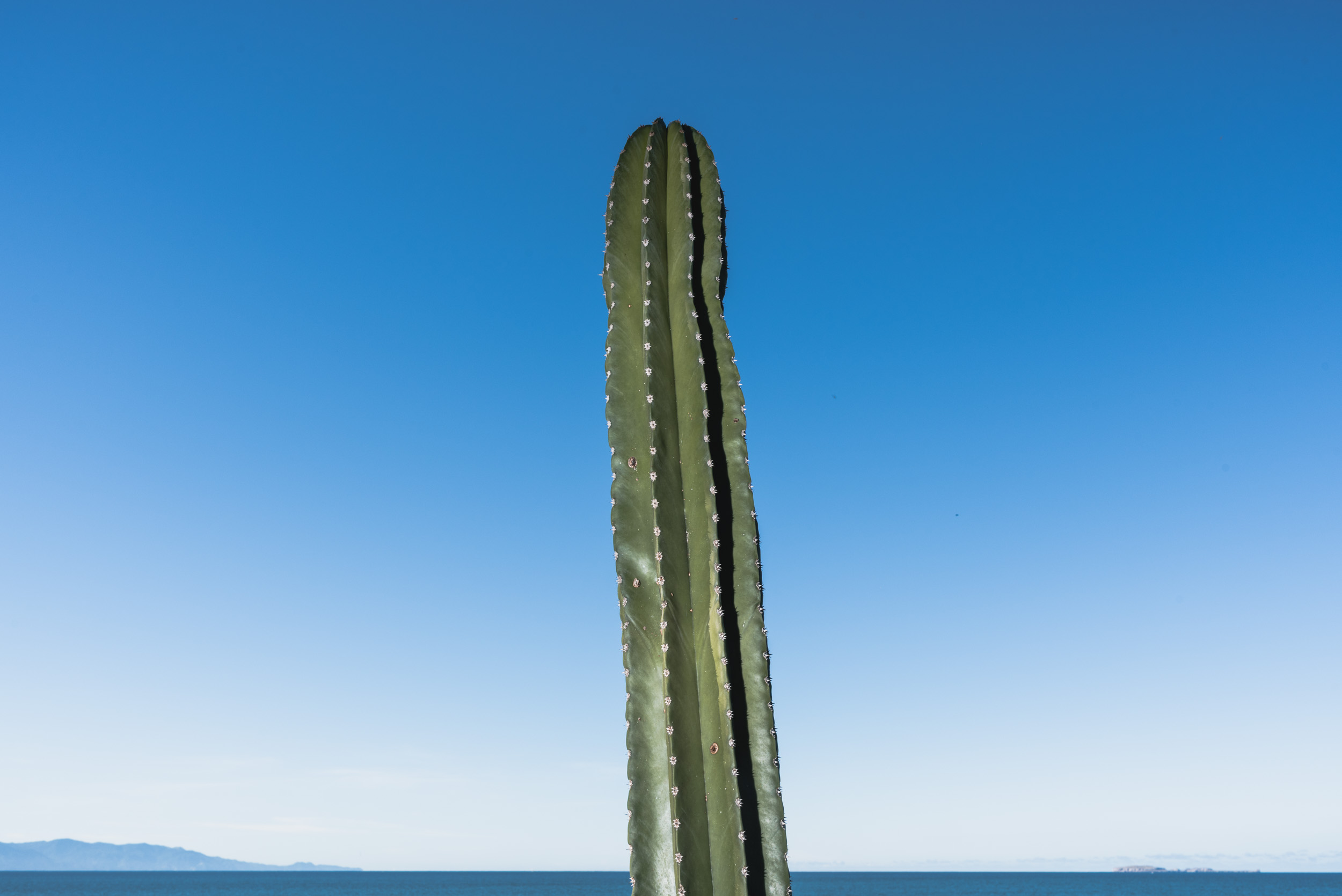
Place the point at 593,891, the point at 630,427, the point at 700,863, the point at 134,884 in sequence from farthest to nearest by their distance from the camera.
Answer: the point at 134,884, the point at 593,891, the point at 630,427, the point at 700,863

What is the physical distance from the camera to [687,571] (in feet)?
9.13

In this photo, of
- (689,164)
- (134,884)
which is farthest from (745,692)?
(134,884)

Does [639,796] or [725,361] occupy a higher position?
[725,361]

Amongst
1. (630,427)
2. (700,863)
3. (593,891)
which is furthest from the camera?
(593,891)

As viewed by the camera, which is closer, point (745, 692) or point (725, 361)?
point (745, 692)

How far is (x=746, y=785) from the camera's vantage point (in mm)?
2533

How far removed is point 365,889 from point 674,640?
105 meters

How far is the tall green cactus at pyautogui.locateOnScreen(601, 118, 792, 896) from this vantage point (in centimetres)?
253

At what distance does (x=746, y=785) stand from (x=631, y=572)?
64 cm

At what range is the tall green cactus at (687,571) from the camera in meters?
2.53

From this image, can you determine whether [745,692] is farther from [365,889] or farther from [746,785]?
[365,889]

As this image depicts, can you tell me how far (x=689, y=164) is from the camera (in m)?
3.24

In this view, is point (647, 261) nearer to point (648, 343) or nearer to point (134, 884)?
point (648, 343)

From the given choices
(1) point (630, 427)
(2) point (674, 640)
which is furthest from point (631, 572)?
(1) point (630, 427)
